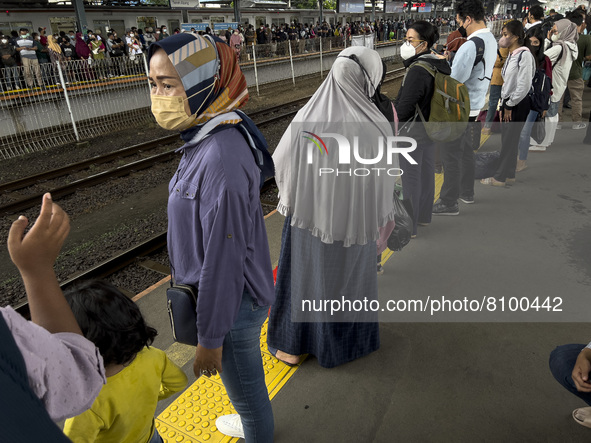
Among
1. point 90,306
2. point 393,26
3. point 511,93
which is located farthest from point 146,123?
point 393,26

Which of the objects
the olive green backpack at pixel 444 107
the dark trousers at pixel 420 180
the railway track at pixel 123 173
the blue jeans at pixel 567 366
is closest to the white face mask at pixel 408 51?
the olive green backpack at pixel 444 107

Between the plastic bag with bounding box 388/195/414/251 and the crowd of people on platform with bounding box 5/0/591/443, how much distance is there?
2.50 ft

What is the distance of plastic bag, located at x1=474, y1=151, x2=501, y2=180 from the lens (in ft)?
18.4

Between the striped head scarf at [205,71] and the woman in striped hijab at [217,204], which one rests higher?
the striped head scarf at [205,71]

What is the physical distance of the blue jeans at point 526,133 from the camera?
214 inches

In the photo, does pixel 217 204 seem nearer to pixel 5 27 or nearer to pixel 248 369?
pixel 248 369

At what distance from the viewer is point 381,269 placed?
12.1ft

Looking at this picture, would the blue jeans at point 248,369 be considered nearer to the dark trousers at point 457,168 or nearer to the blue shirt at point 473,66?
the dark trousers at point 457,168

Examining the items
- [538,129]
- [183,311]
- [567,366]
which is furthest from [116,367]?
[538,129]

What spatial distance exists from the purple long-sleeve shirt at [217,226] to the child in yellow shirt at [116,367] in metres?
0.23

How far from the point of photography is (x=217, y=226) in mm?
1476

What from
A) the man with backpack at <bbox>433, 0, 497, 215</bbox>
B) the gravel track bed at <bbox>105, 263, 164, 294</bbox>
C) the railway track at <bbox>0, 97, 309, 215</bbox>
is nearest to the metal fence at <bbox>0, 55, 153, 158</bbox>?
the railway track at <bbox>0, 97, 309, 215</bbox>

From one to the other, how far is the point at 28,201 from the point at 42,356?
6632mm

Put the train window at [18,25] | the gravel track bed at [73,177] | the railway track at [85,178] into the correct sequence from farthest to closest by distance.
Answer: the train window at [18,25] → the gravel track bed at [73,177] → the railway track at [85,178]
